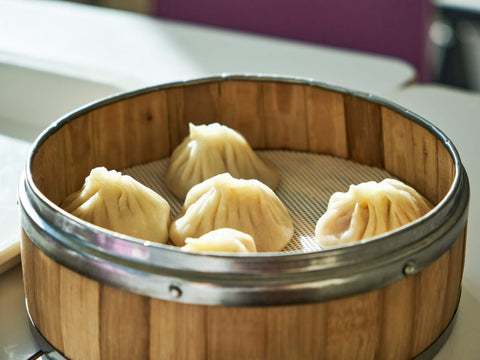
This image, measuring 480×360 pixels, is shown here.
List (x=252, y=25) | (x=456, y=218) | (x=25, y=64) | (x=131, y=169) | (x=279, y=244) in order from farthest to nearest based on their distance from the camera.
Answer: (x=252, y=25), (x=25, y=64), (x=131, y=169), (x=279, y=244), (x=456, y=218)

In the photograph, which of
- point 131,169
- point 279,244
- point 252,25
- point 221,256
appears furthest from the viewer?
point 252,25

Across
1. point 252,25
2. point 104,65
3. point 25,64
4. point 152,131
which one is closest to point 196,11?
point 252,25

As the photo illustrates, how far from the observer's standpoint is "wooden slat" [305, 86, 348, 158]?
121 centimetres

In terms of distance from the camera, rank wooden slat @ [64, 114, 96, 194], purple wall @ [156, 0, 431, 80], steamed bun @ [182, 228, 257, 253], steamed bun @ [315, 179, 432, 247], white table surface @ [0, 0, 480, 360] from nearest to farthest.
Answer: steamed bun @ [182, 228, 257, 253]
steamed bun @ [315, 179, 432, 247]
wooden slat @ [64, 114, 96, 194]
white table surface @ [0, 0, 480, 360]
purple wall @ [156, 0, 431, 80]

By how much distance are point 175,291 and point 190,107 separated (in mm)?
615

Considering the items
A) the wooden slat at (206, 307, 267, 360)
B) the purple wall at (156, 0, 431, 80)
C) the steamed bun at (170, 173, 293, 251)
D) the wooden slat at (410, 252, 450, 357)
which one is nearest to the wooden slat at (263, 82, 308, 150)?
the steamed bun at (170, 173, 293, 251)

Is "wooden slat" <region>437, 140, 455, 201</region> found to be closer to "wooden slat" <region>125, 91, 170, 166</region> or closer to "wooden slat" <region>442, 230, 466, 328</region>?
"wooden slat" <region>442, 230, 466, 328</region>

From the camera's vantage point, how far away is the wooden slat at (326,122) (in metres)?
1.21

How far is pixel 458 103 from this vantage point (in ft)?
5.28

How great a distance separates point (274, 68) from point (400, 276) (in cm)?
113

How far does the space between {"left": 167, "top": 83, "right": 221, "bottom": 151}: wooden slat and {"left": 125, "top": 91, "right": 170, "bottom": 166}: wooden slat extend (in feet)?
0.04

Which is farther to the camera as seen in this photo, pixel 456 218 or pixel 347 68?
pixel 347 68

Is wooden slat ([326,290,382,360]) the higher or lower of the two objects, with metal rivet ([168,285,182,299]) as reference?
lower

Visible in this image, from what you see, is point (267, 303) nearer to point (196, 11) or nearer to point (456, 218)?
point (456, 218)
